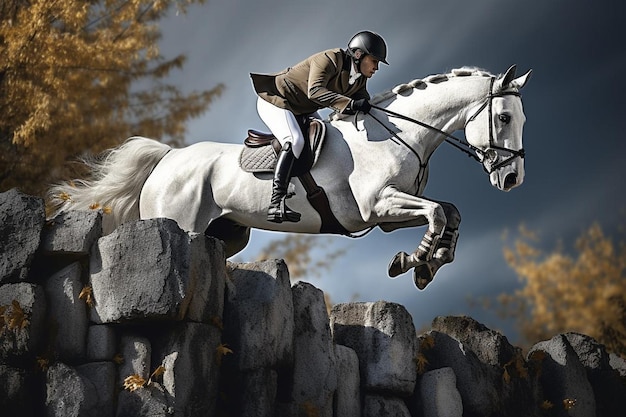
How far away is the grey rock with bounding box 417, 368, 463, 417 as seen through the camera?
254 inches

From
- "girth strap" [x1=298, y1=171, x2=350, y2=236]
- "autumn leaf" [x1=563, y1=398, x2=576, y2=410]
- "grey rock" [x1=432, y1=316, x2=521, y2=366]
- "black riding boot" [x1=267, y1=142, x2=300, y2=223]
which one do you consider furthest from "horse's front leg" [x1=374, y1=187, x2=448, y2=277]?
"autumn leaf" [x1=563, y1=398, x2=576, y2=410]

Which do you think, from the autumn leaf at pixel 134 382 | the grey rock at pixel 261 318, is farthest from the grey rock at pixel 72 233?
the grey rock at pixel 261 318

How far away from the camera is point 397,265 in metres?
5.94

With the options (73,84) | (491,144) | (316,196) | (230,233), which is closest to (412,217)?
(316,196)

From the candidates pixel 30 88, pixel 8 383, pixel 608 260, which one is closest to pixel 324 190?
pixel 8 383

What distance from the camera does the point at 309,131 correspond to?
20.8 feet

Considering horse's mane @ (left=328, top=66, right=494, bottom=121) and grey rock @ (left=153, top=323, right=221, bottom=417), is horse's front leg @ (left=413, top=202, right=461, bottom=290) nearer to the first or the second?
horse's mane @ (left=328, top=66, right=494, bottom=121)

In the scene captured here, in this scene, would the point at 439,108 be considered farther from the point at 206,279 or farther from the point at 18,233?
the point at 18,233

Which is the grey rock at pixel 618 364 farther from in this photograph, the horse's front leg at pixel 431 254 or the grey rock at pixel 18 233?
the grey rock at pixel 18 233

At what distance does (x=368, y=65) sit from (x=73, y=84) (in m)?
4.66

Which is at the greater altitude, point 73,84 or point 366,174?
point 73,84

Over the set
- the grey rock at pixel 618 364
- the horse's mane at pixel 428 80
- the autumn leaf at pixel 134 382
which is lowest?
the autumn leaf at pixel 134 382

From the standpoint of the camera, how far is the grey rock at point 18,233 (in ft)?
17.5

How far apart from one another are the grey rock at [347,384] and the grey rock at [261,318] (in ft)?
1.69
